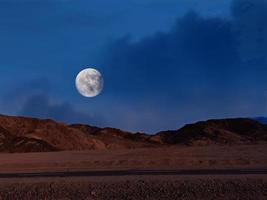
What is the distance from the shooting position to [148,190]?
2253 cm

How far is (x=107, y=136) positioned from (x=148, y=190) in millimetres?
83006

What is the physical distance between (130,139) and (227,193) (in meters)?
82.8

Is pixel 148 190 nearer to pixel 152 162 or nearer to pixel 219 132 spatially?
pixel 152 162

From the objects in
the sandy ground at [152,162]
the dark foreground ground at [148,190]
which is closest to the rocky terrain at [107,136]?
the sandy ground at [152,162]

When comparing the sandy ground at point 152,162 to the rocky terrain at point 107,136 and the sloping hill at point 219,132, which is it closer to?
the rocky terrain at point 107,136

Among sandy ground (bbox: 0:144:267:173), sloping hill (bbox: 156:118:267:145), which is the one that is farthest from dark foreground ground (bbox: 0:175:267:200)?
sloping hill (bbox: 156:118:267:145)

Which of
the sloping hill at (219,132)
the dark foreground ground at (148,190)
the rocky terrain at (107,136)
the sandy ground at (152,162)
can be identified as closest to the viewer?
the dark foreground ground at (148,190)

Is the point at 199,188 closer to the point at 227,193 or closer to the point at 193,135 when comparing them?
the point at 227,193

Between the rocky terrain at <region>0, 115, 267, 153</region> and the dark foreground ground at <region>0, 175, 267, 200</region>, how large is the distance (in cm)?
5678

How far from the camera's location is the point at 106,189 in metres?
23.2

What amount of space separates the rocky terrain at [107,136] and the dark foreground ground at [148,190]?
186ft

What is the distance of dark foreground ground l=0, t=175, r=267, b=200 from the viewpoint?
21.4 metres

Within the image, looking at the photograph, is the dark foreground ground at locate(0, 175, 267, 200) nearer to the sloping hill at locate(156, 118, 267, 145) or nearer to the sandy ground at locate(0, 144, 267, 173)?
the sandy ground at locate(0, 144, 267, 173)

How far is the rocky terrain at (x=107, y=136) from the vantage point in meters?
86.8
